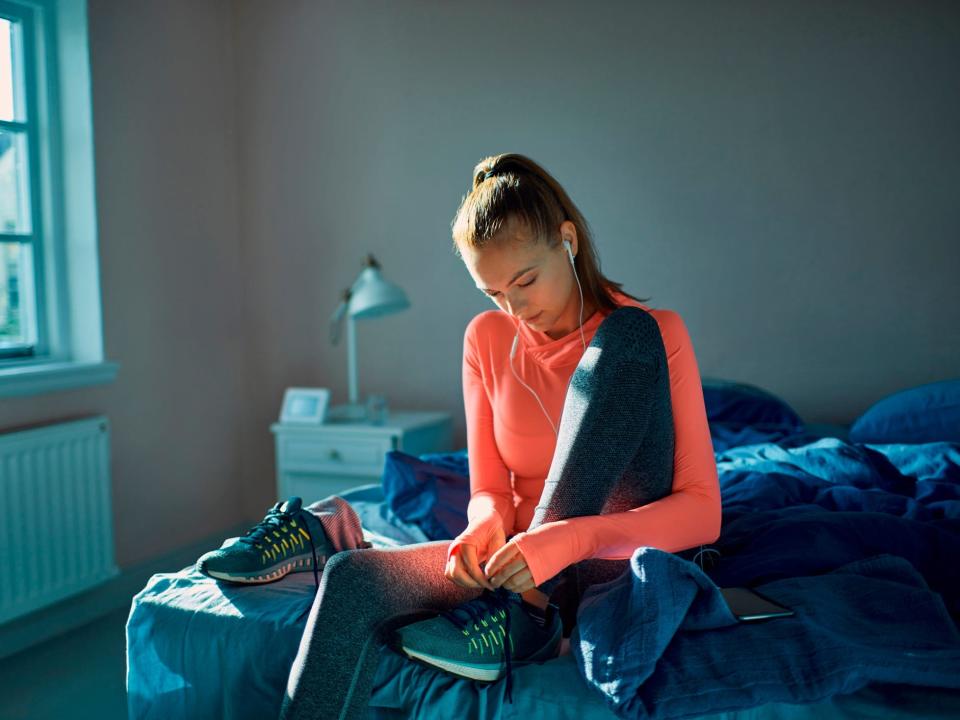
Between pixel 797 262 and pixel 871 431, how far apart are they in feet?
2.07

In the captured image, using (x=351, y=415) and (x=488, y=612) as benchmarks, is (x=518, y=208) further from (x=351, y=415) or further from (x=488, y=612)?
(x=351, y=415)

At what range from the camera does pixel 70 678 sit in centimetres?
200

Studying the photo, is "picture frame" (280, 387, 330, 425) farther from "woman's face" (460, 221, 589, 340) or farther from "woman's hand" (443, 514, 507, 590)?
"woman's hand" (443, 514, 507, 590)

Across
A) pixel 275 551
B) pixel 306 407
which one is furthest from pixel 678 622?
pixel 306 407

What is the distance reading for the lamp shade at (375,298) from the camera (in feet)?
8.36

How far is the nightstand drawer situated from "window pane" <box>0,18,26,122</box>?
1.24m

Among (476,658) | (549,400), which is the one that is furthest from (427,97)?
(476,658)

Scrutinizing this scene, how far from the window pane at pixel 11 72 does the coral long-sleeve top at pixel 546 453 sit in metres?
1.72

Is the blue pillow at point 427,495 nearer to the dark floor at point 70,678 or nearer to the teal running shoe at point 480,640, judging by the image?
the teal running shoe at point 480,640

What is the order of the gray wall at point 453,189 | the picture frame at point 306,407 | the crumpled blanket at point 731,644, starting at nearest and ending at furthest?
the crumpled blanket at point 731,644 → the gray wall at point 453,189 → the picture frame at point 306,407

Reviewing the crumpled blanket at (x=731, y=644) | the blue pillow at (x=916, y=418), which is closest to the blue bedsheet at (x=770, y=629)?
the crumpled blanket at (x=731, y=644)

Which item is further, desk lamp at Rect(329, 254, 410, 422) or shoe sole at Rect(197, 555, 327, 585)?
desk lamp at Rect(329, 254, 410, 422)

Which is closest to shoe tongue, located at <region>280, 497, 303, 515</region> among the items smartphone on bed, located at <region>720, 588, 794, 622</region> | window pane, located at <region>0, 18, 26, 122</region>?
smartphone on bed, located at <region>720, 588, 794, 622</region>

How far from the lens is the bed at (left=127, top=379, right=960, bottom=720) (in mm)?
920
